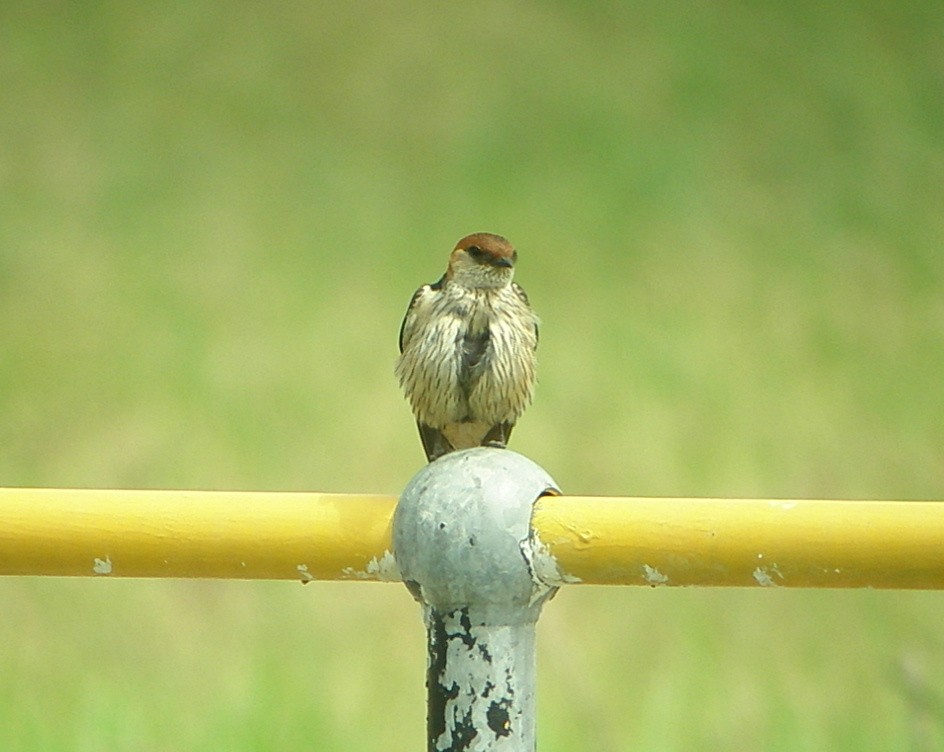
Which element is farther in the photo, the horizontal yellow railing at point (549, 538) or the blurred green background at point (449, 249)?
the blurred green background at point (449, 249)

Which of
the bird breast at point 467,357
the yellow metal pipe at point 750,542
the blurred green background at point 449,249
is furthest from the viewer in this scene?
the blurred green background at point 449,249

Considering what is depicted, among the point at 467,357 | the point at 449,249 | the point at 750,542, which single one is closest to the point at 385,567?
the point at 750,542

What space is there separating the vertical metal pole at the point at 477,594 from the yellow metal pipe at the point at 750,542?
0.03 metres

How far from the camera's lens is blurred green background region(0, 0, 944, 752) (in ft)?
8.90

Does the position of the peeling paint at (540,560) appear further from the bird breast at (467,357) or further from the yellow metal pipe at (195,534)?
the bird breast at (467,357)

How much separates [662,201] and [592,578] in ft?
7.08

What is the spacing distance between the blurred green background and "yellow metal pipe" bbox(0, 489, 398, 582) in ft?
6.15

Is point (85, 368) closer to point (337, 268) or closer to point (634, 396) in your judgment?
point (337, 268)

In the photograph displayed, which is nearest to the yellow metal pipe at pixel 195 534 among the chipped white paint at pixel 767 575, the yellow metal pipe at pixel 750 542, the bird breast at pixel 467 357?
the yellow metal pipe at pixel 750 542

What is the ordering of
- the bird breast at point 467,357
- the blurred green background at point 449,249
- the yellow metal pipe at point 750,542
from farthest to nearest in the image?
1. the blurred green background at point 449,249
2. the bird breast at point 467,357
3. the yellow metal pipe at point 750,542

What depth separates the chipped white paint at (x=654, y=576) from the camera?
773 mm

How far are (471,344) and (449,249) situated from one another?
922 mm

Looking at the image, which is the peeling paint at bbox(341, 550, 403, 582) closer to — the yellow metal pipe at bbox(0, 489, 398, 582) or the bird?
the yellow metal pipe at bbox(0, 489, 398, 582)

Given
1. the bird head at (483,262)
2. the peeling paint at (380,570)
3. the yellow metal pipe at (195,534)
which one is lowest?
the peeling paint at (380,570)
